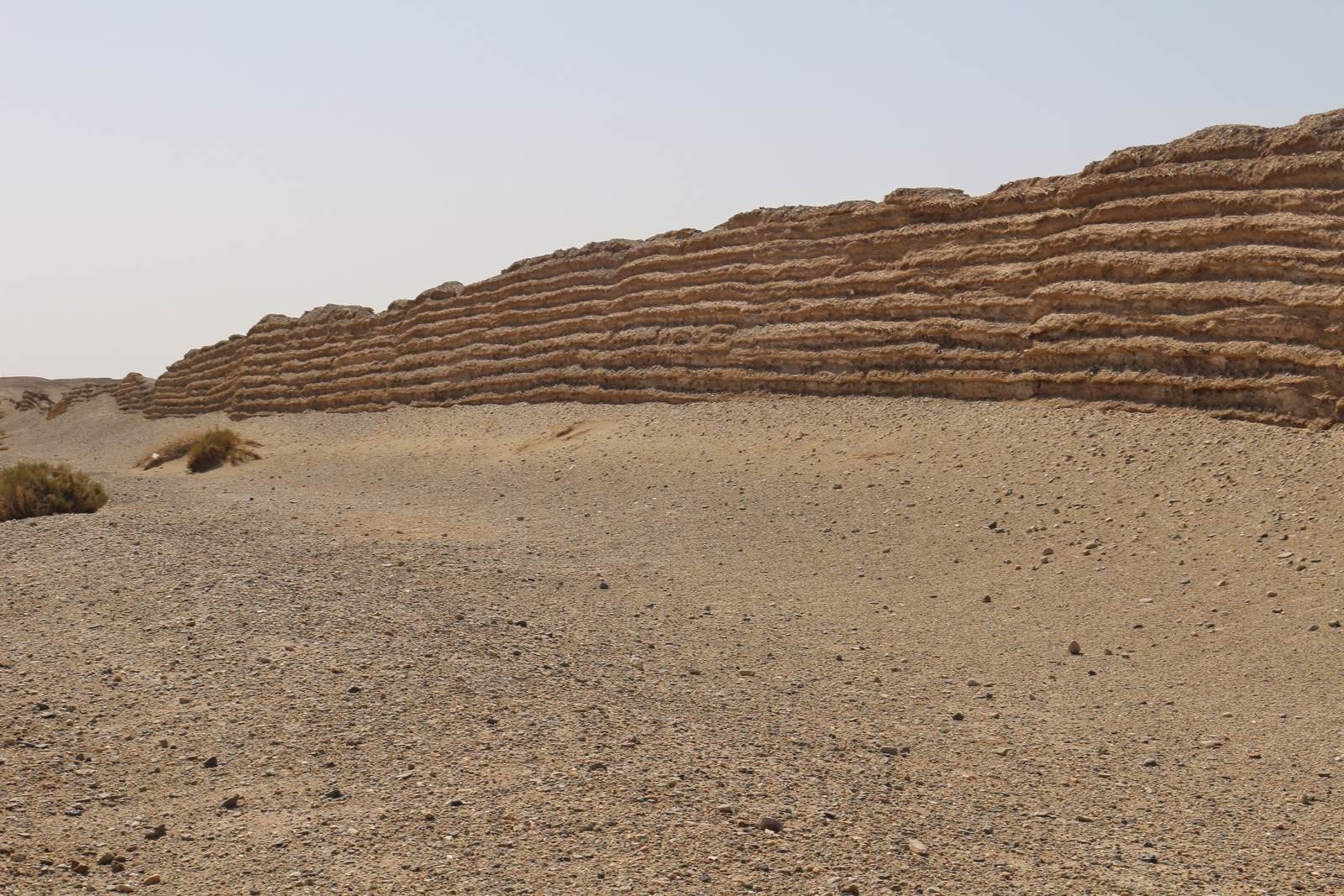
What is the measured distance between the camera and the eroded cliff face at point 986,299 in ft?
38.2

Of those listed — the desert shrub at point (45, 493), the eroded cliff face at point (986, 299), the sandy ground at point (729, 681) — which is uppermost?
the eroded cliff face at point (986, 299)

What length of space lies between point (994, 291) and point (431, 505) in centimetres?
673

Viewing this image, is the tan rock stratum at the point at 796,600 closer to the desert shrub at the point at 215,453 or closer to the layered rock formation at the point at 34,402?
the desert shrub at the point at 215,453

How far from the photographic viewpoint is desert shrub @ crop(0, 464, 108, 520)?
40.5 feet

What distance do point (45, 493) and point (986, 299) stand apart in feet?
33.5

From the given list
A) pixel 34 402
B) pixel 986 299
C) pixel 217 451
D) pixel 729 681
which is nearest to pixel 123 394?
pixel 34 402

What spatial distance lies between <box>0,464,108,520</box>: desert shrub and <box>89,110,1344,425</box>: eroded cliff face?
767 cm

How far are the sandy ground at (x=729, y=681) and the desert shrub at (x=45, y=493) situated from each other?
711 mm

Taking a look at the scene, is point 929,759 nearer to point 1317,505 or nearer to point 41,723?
point 41,723

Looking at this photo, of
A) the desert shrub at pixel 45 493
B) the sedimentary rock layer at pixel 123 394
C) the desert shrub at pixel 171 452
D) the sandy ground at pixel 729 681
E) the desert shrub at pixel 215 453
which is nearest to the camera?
the sandy ground at pixel 729 681

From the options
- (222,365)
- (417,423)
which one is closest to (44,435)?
(222,365)

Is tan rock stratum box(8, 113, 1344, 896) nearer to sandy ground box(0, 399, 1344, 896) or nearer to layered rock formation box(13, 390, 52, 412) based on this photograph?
sandy ground box(0, 399, 1344, 896)

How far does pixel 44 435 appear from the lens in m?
35.1

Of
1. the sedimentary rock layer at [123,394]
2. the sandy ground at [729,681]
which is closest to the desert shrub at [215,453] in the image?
the sandy ground at [729,681]
